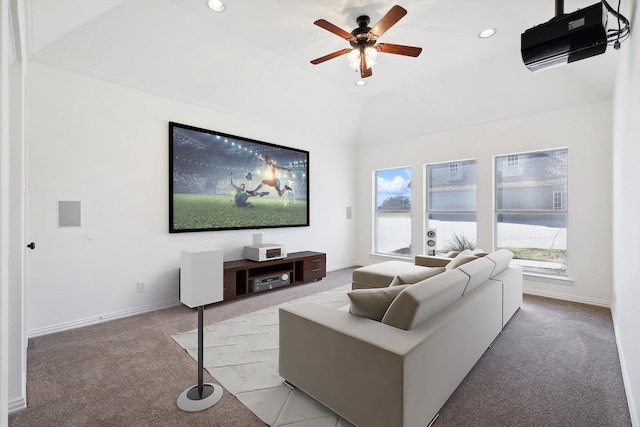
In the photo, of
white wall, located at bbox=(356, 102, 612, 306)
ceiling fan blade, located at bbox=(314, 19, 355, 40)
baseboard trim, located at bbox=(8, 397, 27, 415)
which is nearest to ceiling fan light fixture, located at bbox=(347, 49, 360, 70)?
ceiling fan blade, located at bbox=(314, 19, 355, 40)

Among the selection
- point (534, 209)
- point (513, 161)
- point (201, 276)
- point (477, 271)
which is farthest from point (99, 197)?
point (534, 209)

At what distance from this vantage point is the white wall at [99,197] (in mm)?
2873

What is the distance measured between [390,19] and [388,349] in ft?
8.05

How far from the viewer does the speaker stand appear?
1838 millimetres

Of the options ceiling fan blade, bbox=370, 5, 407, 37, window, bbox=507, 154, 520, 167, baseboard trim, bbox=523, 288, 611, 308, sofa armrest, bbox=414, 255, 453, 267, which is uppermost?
ceiling fan blade, bbox=370, 5, 407, 37

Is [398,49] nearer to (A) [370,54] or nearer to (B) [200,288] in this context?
(A) [370,54]

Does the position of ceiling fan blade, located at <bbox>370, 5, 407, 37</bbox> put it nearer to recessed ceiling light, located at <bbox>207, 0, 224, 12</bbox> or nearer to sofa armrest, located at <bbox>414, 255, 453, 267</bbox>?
recessed ceiling light, located at <bbox>207, 0, 224, 12</bbox>

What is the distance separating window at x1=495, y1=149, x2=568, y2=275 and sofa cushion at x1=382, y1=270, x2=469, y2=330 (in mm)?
3420

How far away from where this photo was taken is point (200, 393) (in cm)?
192

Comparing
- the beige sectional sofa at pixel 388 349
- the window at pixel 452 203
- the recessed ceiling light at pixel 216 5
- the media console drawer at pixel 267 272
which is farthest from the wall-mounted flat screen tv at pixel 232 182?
the beige sectional sofa at pixel 388 349

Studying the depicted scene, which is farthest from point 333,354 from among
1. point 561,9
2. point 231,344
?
point 561,9

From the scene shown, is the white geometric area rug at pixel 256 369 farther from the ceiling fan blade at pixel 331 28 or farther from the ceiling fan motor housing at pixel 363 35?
the ceiling fan motor housing at pixel 363 35

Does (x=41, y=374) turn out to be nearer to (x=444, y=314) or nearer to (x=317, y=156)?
(x=444, y=314)

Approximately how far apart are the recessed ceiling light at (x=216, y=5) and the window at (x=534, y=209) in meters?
4.39
